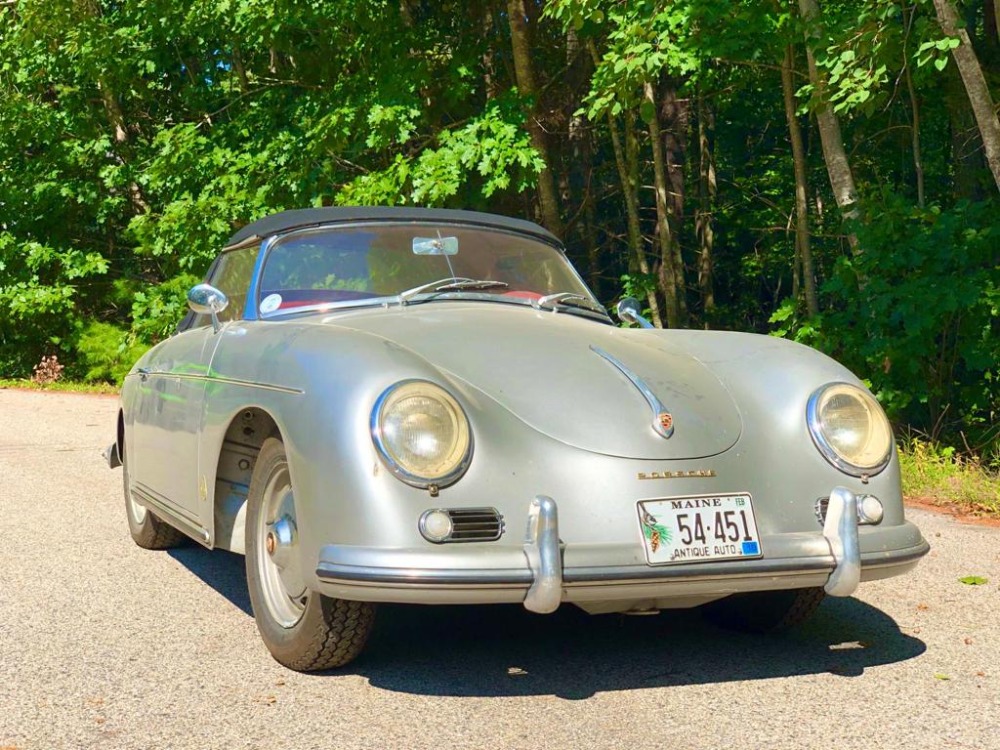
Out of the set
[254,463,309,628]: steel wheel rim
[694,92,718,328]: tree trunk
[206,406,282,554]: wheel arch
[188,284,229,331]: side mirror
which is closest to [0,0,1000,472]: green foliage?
[694,92,718,328]: tree trunk

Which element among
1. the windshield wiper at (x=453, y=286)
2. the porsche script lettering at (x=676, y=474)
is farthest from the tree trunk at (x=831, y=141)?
the porsche script lettering at (x=676, y=474)

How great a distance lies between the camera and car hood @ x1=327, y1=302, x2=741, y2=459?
3.75 meters

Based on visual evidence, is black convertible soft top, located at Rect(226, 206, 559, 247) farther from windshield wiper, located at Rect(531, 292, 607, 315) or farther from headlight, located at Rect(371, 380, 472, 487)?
headlight, located at Rect(371, 380, 472, 487)

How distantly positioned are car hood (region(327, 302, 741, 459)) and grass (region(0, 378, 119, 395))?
18080mm

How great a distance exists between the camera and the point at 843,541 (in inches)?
147

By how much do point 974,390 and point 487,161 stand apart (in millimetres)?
6619

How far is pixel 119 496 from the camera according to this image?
7.93m

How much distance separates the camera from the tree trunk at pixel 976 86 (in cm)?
860

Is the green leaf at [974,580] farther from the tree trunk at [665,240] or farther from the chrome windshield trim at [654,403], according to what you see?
the tree trunk at [665,240]

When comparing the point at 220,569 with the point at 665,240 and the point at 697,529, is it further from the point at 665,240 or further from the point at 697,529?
the point at 665,240

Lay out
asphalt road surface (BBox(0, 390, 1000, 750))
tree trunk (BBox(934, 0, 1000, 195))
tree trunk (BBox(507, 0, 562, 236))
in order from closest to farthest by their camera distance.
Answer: asphalt road surface (BBox(0, 390, 1000, 750))
tree trunk (BBox(934, 0, 1000, 195))
tree trunk (BBox(507, 0, 562, 236))

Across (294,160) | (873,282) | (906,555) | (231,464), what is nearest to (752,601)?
(906,555)

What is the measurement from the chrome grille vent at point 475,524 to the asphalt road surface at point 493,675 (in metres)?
0.50

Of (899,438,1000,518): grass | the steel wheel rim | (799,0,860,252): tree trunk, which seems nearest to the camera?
the steel wheel rim
